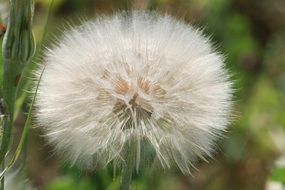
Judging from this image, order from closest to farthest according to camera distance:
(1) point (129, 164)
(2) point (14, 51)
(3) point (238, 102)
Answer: (2) point (14, 51)
(1) point (129, 164)
(3) point (238, 102)

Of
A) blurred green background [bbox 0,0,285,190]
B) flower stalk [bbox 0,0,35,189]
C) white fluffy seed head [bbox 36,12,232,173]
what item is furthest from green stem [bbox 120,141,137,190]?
blurred green background [bbox 0,0,285,190]

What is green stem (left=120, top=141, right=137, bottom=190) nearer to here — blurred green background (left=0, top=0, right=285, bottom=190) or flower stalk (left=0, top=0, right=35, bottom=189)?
flower stalk (left=0, top=0, right=35, bottom=189)

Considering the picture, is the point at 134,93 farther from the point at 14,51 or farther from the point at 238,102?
the point at 238,102

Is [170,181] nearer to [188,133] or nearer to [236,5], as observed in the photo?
[236,5]

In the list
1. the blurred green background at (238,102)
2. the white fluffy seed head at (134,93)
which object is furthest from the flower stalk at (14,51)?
the blurred green background at (238,102)

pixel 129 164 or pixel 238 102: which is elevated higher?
pixel 238 102

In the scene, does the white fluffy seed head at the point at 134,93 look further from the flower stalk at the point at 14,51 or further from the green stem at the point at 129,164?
the flower stalk at the point at 14,51

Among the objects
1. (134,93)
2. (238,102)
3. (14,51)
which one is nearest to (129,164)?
(134,93)

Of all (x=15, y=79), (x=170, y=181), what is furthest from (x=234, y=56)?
(x=15, y=79)
